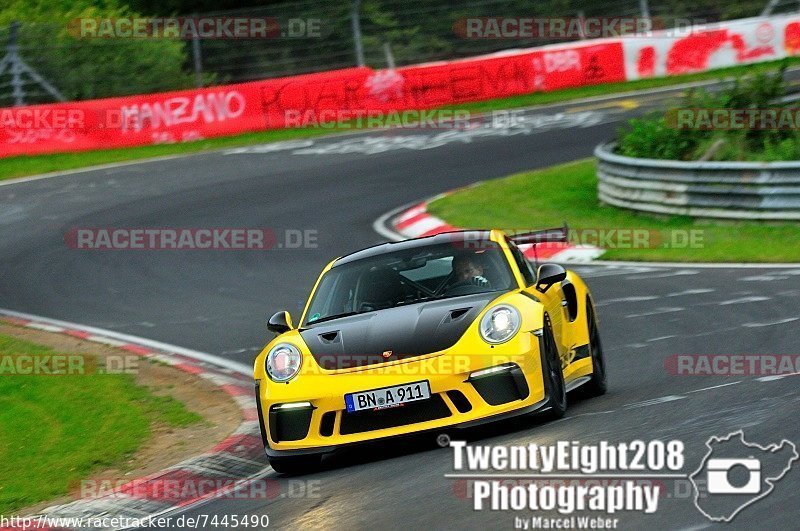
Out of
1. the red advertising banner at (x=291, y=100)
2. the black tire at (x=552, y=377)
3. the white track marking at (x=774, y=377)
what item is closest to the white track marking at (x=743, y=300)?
the white track marking at (x=774, y=377)

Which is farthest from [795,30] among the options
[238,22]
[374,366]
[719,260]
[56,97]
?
[374,366]

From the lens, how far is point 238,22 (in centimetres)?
3003

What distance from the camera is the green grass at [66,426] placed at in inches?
329

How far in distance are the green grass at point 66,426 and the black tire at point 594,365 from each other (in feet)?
9.07

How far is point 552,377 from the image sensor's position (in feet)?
26.0

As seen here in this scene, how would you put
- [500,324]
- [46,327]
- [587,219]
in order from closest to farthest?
[500,324]
[46,327]
[587,219]

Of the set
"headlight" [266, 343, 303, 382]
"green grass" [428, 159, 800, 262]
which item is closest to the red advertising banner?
"green grass" [428, 159, 800, 262]

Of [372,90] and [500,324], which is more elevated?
[500,324]

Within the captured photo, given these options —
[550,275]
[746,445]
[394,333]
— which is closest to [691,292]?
[550,275]

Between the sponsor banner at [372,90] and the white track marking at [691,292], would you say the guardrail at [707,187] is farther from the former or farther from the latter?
the sponsor banner at [372,90]

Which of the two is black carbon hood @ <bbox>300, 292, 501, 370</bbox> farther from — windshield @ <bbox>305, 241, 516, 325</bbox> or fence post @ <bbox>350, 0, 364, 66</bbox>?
fence post @ <bbox>350, 0, 364, 66</bbox>

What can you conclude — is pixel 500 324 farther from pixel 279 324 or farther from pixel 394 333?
pixel 279 324

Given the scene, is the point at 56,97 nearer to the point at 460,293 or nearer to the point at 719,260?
the point at 719,260

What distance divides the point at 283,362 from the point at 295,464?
566 millimetres
